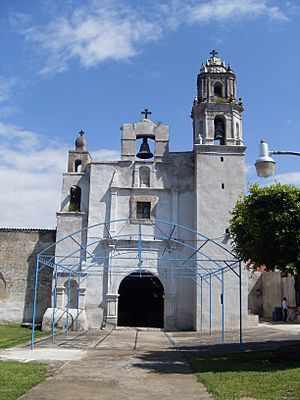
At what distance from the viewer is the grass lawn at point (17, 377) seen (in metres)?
7.30

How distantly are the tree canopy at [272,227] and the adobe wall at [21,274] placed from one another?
1486 centimetres

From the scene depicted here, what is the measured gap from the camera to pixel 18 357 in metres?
11.6

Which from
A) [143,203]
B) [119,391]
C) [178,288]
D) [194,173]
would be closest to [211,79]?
[194,173]

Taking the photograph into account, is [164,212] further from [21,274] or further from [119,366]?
[119,366]

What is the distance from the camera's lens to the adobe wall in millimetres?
24391

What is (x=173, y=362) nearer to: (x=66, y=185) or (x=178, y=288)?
(x=178, y=288)

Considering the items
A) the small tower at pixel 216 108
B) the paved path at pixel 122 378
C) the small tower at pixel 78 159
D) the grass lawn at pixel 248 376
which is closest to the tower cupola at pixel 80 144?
the small tower at pixel 78 159

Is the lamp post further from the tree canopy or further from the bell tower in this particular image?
the bell tower

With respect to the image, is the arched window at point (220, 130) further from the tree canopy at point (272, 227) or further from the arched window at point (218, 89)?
the tree canopy at point (272, 227)

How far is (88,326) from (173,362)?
12.5 m

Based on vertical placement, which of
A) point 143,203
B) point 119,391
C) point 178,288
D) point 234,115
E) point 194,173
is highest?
point 234,115

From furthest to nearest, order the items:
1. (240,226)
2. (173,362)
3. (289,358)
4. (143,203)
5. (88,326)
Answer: (143,203) < (88,326) < (240,226) < (173,362) < (289,358)

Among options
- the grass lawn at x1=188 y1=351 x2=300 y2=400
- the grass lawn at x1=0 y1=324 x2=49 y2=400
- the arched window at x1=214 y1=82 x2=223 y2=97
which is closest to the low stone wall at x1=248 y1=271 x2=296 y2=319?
the arched window at x1=214 y1=82 x2=223 y2=97

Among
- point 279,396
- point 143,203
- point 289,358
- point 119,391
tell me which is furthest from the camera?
point 143,203
